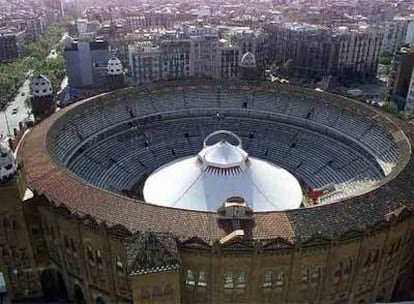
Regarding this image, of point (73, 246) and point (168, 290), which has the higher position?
point (168, 290)

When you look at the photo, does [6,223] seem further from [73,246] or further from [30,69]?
[30,69]

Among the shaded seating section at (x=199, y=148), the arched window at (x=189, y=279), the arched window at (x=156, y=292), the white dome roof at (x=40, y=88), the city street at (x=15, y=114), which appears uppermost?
the white dome roof at (x=40, y=88)

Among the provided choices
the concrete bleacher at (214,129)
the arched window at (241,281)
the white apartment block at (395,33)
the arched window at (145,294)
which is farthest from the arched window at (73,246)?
the white apartment block at (395,33)

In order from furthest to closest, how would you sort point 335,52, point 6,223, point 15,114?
→ point 335,52
point 15,114
point 6,223

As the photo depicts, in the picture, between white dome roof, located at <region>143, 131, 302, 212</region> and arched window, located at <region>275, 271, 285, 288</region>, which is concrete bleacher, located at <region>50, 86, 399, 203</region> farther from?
arched window, located at <region>275, 271, 285, 288</region>

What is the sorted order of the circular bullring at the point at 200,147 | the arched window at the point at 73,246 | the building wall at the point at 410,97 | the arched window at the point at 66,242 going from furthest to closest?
the building wall at the point at 410,97
the arched window at the point at 66,242
the arched window at the point at 73,246
the circular bullring at the point at 200,147

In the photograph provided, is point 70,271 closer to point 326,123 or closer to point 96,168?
point 96,168

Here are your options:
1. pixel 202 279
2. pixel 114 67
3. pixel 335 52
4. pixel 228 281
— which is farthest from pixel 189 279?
pixel 335 52

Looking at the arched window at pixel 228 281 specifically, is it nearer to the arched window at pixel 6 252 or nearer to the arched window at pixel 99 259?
the arched window at pixel 99 259
